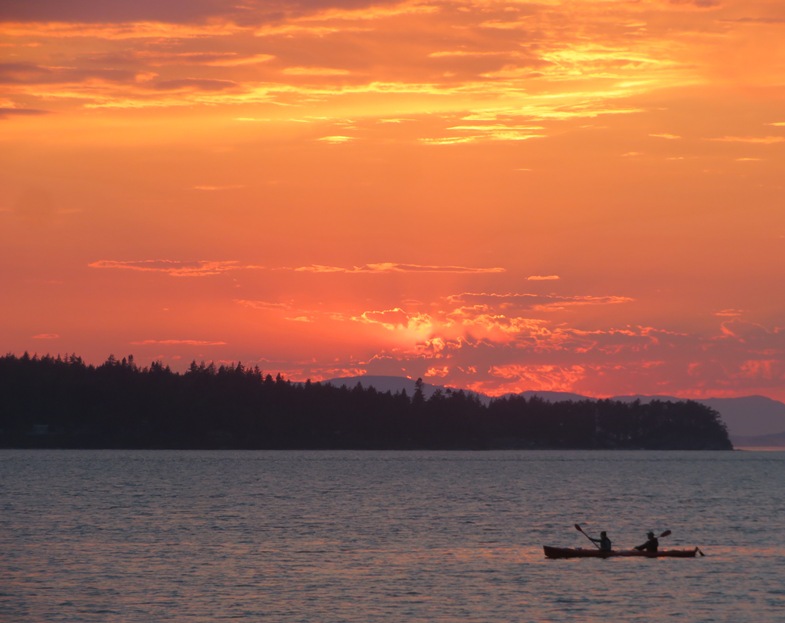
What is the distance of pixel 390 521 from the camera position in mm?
105750

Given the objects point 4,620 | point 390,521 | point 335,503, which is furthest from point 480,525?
point 4,620

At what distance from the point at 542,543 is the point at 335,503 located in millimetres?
46441

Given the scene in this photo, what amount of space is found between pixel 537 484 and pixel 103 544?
Result: 113m

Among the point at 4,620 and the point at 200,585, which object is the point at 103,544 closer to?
the point at 200,585

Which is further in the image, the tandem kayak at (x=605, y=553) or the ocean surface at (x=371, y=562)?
the tandem kayak at (x=605, y=553)

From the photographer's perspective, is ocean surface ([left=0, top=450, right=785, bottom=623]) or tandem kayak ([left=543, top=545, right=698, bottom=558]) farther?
tandem kayak ([left=543, top=545, right=698, bottom=558])

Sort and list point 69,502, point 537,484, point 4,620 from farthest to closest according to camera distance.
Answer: point 537,484 < point 69,502 < point 4,620

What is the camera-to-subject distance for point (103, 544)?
83.1 metres

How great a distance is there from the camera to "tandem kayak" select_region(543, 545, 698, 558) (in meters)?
75.5

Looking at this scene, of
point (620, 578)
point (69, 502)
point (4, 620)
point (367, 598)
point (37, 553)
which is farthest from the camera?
point (69, 502)

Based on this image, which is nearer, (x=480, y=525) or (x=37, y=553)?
(x=37, y=553)

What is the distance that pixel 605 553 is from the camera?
251 ft

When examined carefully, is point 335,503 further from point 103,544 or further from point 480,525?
point 103,544

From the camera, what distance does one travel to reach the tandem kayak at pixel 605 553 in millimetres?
75500
